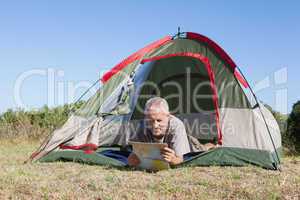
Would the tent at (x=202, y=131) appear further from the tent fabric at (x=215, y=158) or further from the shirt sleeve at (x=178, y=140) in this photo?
the shirt sleeve at (x=178, y=140)

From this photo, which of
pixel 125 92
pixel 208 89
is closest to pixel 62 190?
pixel 125 92

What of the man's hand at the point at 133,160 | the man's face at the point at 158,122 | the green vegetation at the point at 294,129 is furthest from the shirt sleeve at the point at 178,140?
the green vegetation at the point at 294,129

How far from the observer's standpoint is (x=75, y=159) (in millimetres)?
4617

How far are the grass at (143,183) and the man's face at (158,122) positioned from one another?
0.41 m

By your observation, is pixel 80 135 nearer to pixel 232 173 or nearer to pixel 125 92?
pixel 125 92

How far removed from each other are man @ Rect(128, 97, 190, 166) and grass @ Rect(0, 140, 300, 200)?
0.54 ft

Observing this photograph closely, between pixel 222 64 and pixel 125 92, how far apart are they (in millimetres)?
1365

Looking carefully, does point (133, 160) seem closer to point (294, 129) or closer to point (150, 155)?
point (150, 155)

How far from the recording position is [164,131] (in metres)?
4.08

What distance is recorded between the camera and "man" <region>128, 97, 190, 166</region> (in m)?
3.96

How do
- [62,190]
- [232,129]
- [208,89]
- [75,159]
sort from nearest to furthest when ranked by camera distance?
[62,190]
[75,159]
[232,129]
[208,89]

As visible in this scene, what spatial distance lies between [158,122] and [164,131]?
0.13 metres

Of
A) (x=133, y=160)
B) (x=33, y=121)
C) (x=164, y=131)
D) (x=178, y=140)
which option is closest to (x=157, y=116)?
(x=164, y=131)

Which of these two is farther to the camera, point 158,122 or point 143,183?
point 158,122
